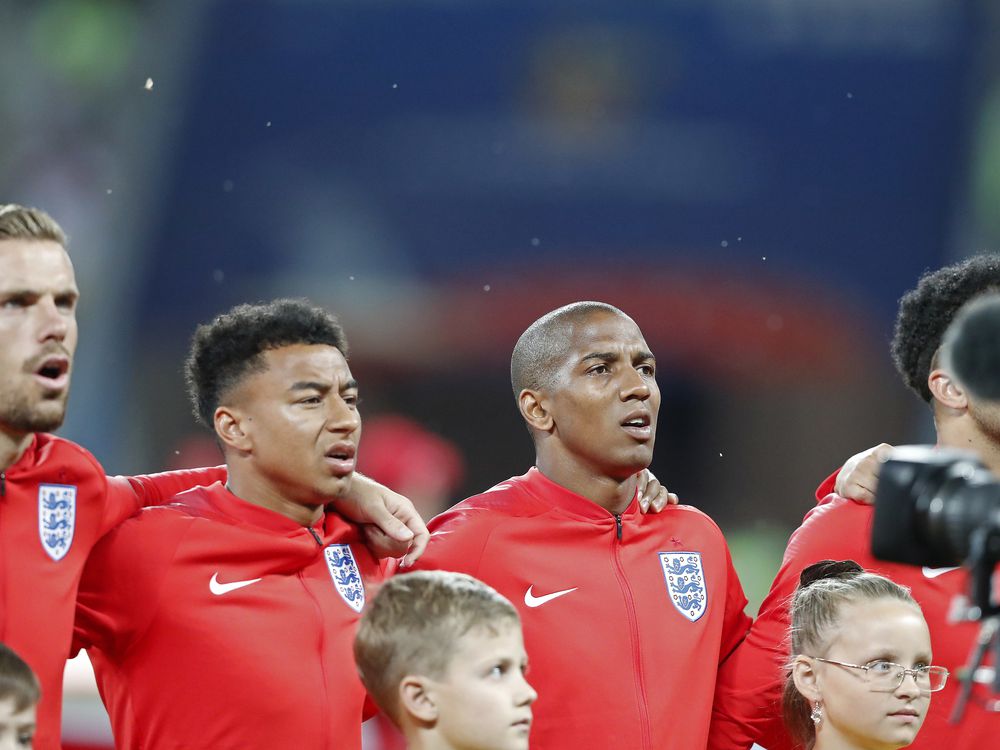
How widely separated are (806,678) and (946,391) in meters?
0.73

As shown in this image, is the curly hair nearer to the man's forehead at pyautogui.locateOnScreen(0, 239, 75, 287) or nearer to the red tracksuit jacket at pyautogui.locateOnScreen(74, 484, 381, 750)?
the red tracksuit jacket at pyautogui.locateOnScreen(74, 484, 381, 750)

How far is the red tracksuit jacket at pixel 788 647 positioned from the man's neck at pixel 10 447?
5.33 ft

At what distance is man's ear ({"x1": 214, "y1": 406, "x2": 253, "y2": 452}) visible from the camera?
10.6 ft

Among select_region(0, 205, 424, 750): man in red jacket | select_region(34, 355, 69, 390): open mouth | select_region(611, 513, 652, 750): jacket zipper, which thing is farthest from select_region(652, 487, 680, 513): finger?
select_region(34, 355, 69, 390): open mouth

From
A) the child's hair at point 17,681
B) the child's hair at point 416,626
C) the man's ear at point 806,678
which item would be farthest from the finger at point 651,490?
the child's hair at point 17,681

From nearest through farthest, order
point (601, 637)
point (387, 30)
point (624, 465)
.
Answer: point (601, 637)
point (624, 465)
point (387, 30)

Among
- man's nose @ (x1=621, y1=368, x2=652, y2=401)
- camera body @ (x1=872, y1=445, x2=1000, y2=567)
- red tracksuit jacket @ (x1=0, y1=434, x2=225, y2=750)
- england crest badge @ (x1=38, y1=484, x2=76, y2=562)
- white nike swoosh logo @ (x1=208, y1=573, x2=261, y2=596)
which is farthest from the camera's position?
man's nose @ (x1=621, y1=368, x2=652, y2=401)

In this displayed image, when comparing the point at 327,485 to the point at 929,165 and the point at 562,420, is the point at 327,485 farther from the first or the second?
the point at 929,165

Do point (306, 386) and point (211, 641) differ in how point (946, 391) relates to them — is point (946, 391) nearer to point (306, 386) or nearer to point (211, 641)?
point (306, 386)

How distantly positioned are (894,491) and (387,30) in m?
9.33

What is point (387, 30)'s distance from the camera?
10.8 metres

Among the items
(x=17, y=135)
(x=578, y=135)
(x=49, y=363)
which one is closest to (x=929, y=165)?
(x=578, y=135)

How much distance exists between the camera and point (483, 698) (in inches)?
106

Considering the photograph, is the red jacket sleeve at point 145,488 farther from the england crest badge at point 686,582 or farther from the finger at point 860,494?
the finger at point 860,494
